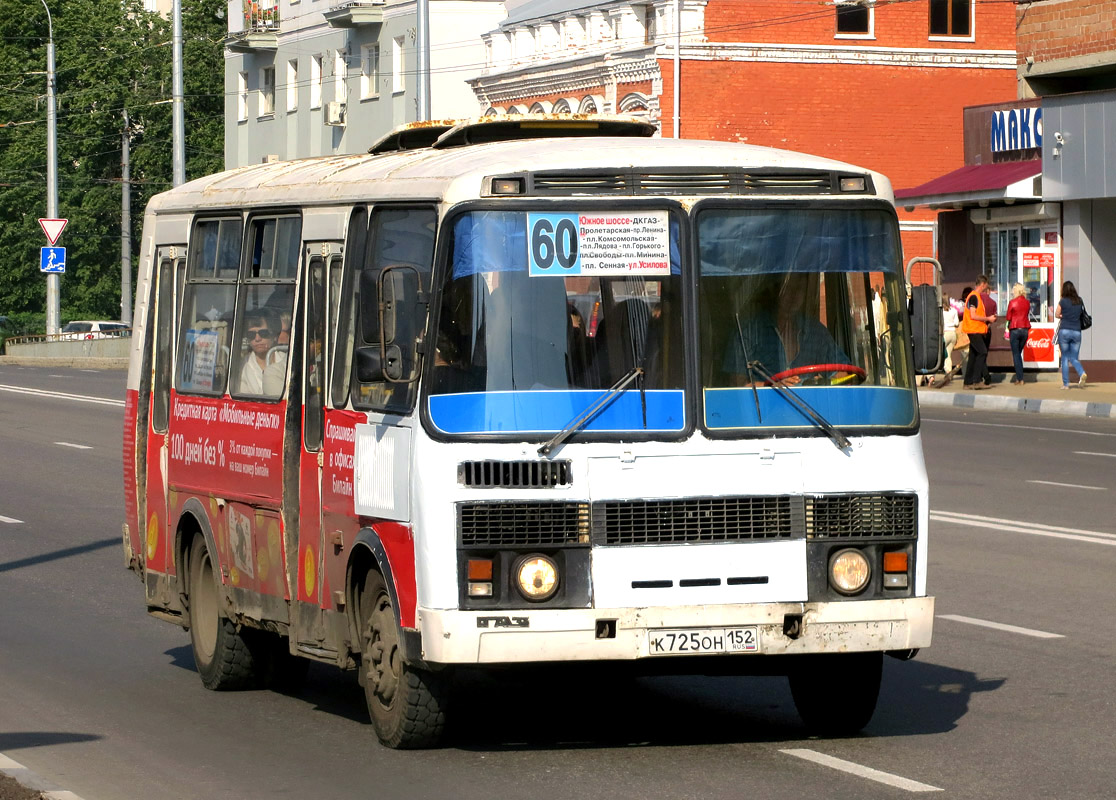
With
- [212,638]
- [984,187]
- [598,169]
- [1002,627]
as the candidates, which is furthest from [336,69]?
[598,169]

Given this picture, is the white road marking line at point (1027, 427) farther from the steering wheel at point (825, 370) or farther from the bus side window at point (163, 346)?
the steering wheel at point (825, 370)

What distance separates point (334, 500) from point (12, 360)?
189 ft

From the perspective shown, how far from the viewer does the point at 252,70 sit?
71500 mm

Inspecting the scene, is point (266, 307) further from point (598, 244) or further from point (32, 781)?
point (32, 781)

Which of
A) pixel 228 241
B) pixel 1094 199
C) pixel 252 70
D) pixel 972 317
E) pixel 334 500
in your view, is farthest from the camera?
pixel 252 70

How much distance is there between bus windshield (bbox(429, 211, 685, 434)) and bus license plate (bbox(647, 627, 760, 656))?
2.48 ft

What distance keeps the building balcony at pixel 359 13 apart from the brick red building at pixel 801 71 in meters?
9.08

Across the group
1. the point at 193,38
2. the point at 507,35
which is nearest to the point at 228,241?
the point at 507,35

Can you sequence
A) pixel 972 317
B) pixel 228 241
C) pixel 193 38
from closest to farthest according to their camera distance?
pixel 228 241, pixel 972 317, pixel 193 38

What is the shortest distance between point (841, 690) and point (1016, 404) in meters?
23.8

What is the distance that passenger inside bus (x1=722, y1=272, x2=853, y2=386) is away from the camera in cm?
784

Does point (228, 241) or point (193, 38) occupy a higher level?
point (193, 38)


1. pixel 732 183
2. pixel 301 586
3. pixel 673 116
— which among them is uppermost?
pixel 673 116

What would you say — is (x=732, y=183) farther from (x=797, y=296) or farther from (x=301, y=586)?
(x=301, y=586)
